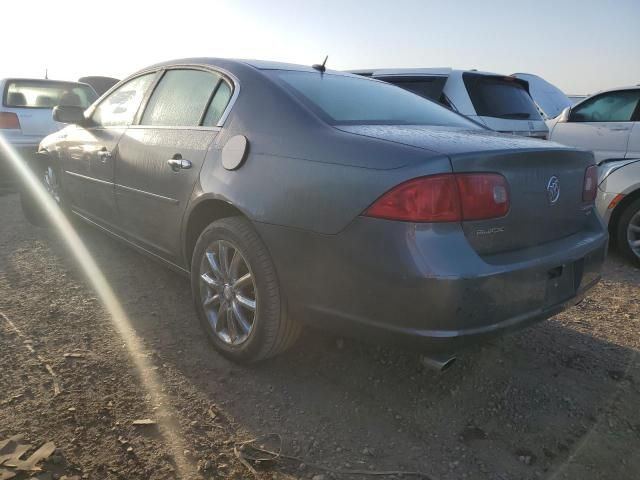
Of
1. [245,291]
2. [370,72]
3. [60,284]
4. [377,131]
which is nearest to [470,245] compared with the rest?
[377,131]

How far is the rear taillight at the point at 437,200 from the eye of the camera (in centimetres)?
186

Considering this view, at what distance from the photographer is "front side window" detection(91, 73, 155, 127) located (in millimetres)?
3568

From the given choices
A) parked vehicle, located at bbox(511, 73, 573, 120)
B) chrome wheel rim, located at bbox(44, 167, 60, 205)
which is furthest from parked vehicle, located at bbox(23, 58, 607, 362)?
parked vehicle, located at bbox(511, 73, 573, 120)

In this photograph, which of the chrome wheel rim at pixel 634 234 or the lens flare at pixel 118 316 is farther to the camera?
the chrome wheel rim at pixel 634 234

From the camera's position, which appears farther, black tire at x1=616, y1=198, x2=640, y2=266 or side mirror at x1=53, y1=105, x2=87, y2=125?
black tire at x1=616, y1=198, x2=640, y2=266

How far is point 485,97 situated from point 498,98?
7.3 inches

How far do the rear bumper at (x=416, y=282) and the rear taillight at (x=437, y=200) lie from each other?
0.12 ft

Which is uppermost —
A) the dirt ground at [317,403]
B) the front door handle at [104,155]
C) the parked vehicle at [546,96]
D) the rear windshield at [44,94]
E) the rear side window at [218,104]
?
the parked vehicle at [546,96]

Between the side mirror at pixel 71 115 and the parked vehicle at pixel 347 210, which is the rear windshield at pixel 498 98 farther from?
the side mirror at pixel 71 115

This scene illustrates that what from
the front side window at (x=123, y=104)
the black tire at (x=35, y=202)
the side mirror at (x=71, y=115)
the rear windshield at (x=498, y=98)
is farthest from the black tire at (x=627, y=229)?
the black tire at (x=35, y=202)

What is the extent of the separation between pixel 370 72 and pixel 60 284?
5.15 meters

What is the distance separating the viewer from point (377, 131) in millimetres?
2254

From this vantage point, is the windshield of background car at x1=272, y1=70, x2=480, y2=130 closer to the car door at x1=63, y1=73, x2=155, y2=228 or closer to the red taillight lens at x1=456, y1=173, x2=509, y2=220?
the red taillight lens at x1=456, y1=173, x2=509, y2=220

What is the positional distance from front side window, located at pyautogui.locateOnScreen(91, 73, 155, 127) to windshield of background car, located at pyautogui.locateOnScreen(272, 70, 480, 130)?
1265mm
